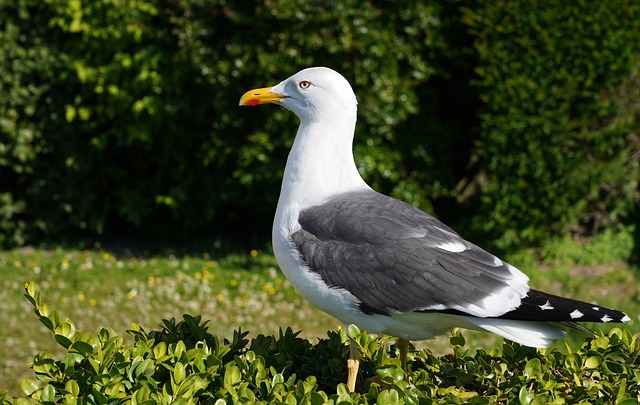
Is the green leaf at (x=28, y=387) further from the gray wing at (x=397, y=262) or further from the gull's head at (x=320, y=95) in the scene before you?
the gull's head at (x=320, y=95)

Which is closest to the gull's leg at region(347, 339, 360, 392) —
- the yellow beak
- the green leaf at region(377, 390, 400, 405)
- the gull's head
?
the green leaf at region(377, 390, 400, 405)

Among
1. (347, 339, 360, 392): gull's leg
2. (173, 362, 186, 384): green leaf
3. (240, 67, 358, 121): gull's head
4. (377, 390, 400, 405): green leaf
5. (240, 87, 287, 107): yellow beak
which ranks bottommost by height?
(173, 362, 186, 384): green leaf

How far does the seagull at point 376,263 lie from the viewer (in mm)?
2836

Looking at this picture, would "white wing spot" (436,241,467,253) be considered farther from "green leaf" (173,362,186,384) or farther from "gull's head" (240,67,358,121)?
"green leaf" (173,362,186,384)

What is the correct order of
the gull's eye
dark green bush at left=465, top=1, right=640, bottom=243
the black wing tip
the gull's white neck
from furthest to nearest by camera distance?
dark green bush at left=465, top=1, right=640, bottom=243 < the gull's eye < the gull's white neck < the black wing tip

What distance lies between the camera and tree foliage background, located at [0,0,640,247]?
269 inches

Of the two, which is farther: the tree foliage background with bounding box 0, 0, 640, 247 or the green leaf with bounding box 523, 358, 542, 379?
the tree foliage background with bounding box 0, 0, 640, 247

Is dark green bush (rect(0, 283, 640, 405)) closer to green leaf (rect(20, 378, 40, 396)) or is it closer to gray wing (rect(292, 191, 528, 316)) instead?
green leaf (rect(20, 378, 40, 396))

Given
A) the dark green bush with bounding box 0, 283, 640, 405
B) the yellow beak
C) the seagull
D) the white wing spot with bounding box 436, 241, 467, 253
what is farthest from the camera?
the yellow beak

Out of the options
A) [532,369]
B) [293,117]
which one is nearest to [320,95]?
[532,369]

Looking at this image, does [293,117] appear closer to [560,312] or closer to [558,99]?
[558,99]

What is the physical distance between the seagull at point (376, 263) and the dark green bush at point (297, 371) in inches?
6.6

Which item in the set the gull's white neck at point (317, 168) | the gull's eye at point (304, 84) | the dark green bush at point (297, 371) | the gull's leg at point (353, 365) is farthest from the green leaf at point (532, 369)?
the gull's eye at point (304, 84)

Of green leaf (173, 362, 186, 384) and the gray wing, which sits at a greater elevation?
the gray wing
